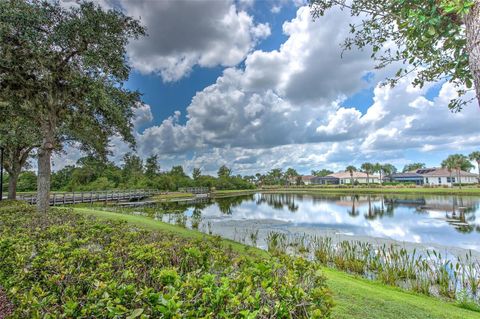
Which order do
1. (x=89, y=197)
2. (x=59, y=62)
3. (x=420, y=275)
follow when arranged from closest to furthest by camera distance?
(x=420, y=275)
(x=59, y=62)
(x=89, y=197)

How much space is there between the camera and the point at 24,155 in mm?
19297

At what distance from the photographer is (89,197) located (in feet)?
103

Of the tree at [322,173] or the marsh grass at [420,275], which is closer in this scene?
the marsh grass at [420,275]

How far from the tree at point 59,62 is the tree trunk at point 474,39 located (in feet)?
32.1

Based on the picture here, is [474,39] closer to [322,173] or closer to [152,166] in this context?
[152,166]

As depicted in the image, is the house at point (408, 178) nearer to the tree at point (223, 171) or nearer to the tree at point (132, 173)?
the tree at point (223, 171)

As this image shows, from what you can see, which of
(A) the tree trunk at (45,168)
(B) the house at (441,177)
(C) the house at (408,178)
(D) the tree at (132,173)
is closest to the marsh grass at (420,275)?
(A) the tree trunk at (45,168)

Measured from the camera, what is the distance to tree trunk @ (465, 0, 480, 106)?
3.10m

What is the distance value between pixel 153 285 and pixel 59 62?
11637 millimetres

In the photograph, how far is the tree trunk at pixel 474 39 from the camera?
10.2 feet

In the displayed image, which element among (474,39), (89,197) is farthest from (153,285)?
(89,197)

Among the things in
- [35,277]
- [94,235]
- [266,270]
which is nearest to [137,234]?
[94,235]

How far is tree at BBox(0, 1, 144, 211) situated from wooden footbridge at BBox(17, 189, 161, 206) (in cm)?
1478

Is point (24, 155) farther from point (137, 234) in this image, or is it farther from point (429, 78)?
point (429, 78)
